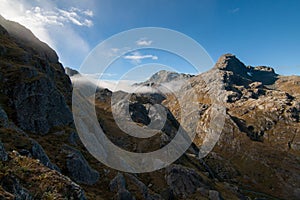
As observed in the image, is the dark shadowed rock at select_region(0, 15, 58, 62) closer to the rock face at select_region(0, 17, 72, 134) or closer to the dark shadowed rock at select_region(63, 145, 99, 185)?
the rock face at select_region(0, 17, 72, 134)

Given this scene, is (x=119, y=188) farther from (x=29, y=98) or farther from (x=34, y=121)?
(x=29, y=98)

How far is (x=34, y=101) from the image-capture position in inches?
2234

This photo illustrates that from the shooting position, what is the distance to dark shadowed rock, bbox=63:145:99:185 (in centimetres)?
4803

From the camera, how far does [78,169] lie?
49312 millimetres

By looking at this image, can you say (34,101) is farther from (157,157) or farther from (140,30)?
(157,157)

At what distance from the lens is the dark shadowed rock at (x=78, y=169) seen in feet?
158

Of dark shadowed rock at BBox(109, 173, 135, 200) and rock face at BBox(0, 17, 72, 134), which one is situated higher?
rock face at BBox(0, 17, 72, 134)

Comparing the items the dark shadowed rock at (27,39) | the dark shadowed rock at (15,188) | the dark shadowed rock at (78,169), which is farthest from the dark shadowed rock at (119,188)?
the dark shadowed rock at (27,39)

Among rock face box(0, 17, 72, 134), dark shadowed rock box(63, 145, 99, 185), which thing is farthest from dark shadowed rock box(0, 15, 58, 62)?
dark shadowed rock box(63, 145, 99, 185)

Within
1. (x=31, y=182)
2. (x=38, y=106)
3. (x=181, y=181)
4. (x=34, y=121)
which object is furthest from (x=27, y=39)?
(x=31, y=182)

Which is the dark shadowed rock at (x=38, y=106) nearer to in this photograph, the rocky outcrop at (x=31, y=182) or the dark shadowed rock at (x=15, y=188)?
the rocky outcrop at (x=31, y=182)

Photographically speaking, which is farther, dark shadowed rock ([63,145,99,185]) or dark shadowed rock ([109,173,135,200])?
dark shadowed rock ([109,173,135,200])

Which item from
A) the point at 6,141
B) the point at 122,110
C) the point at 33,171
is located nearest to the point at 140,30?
the point at 6,141

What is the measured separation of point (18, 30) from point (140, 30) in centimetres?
10283
